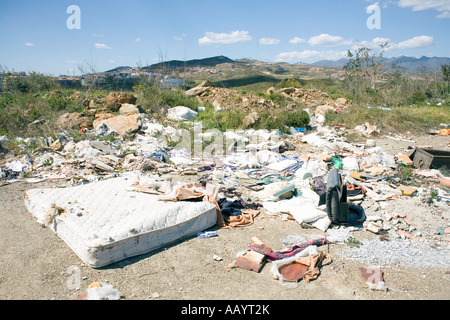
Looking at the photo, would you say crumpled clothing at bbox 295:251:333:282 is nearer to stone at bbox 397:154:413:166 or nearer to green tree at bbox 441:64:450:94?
stone at bbox 397:154:413:166

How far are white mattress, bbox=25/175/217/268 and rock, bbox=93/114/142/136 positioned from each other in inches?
149

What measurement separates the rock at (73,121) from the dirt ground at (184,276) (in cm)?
459

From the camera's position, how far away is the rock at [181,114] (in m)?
9.00

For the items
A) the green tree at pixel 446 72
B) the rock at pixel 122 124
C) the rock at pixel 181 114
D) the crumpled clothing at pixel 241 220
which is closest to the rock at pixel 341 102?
the rock at pixel 181 114

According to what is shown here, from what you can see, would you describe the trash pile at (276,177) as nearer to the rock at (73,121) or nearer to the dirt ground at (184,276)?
the dirt ground at (184,276)

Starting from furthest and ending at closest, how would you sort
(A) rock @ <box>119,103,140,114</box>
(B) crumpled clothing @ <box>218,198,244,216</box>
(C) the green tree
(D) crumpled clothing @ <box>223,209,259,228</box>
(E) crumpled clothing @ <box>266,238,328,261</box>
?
(C) the green tree, (A) rock @ <box>119,103,140,114</box>, (B) crumpled clothing @ <box>218,198,244,216</box>, (D) crumpled clothing @ <box>223,209,259,228</box>, (E) crumpled clothing @ <box>266,238,328,261</box>

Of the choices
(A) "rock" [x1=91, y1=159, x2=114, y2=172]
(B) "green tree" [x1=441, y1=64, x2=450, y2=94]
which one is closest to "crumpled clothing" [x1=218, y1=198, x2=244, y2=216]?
(A) "rock" [x1=91, y1=159, x2=114, y2=172]

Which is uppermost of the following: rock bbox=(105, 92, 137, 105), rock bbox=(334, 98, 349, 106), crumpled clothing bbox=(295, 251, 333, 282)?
rock bbox=(105, 92, 137, 105)

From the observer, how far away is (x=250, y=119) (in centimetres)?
877

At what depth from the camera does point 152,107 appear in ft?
30.8

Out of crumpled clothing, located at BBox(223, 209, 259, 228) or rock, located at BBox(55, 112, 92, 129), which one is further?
rock, located at BBox(55, 112, 92, 129)

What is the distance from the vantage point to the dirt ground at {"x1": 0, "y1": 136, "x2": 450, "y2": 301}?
8.09 feet

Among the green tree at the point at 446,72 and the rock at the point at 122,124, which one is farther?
the green tree at the point at 446,72
